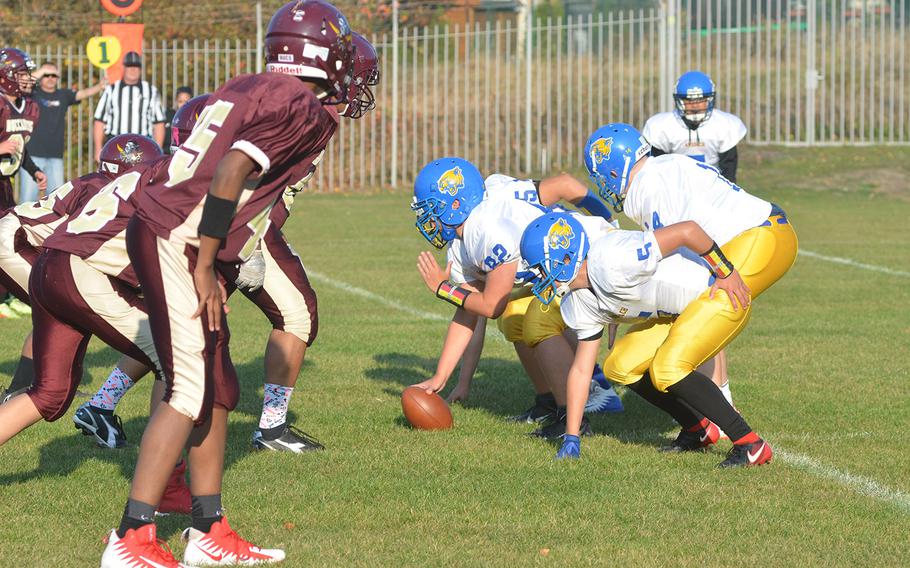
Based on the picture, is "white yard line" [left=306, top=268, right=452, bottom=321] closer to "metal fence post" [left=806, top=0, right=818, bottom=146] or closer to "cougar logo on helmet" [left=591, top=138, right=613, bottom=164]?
"cougar logo on helmet" [left=591, top=138, right=613, bottom=164]

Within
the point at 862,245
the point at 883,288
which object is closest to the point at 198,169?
the point at 883,288

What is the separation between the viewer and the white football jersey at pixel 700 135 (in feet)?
31.9

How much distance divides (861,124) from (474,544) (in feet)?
63.6

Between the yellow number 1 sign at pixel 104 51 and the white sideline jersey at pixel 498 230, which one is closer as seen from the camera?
the white sideline jersey at pixel 498 230

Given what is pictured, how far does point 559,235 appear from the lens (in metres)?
5.87

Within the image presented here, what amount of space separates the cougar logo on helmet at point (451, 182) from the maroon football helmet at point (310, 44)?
1.92m

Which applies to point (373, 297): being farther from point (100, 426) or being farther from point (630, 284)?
point (630, 284)

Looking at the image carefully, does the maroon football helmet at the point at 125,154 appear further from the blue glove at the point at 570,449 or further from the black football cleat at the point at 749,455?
the black football cleat at the point at 749,455

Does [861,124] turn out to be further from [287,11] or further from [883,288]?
[287,11]

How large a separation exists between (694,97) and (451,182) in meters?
3.65

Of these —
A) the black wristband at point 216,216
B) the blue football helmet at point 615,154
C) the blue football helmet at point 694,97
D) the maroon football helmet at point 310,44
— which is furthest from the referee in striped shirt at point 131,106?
the black wristband at point 216,216

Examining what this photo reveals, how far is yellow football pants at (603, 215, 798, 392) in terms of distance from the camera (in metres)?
5.92

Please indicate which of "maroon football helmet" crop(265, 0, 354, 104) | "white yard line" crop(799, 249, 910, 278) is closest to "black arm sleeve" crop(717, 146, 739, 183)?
"white yard line" crop(799, 249, 910, 278)

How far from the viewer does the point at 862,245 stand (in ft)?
48.2
